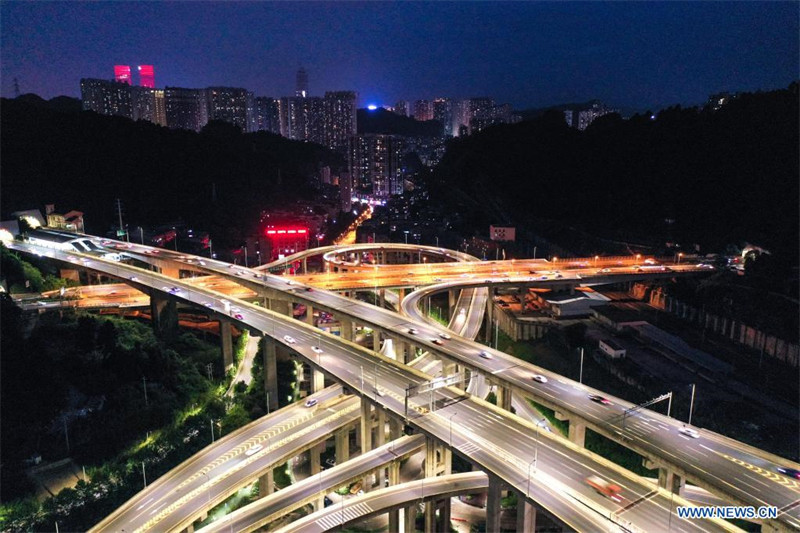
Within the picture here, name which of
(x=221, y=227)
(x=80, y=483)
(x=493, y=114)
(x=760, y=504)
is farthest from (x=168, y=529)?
(x=493, y=114)

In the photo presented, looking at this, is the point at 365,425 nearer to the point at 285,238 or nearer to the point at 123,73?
the point at 285,238

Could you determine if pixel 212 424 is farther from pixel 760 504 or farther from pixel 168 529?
pixel 760 504

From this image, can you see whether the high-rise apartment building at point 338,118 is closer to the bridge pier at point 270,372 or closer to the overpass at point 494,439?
the bridge pier at point 270,372

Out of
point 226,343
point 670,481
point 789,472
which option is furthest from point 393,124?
point 789,472

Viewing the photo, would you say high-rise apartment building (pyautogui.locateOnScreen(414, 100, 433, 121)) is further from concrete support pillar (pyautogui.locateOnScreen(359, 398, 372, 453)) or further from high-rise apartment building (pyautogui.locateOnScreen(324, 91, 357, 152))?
concrete support pillar (pyautogui.locateOnScreen(359, 398, 372, 453))

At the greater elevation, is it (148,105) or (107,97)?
(107,97)

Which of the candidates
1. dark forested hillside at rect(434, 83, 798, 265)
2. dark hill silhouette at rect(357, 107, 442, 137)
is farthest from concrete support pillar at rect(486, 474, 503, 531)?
dark hill silhouette at rect(357, 107, 442, 137)
